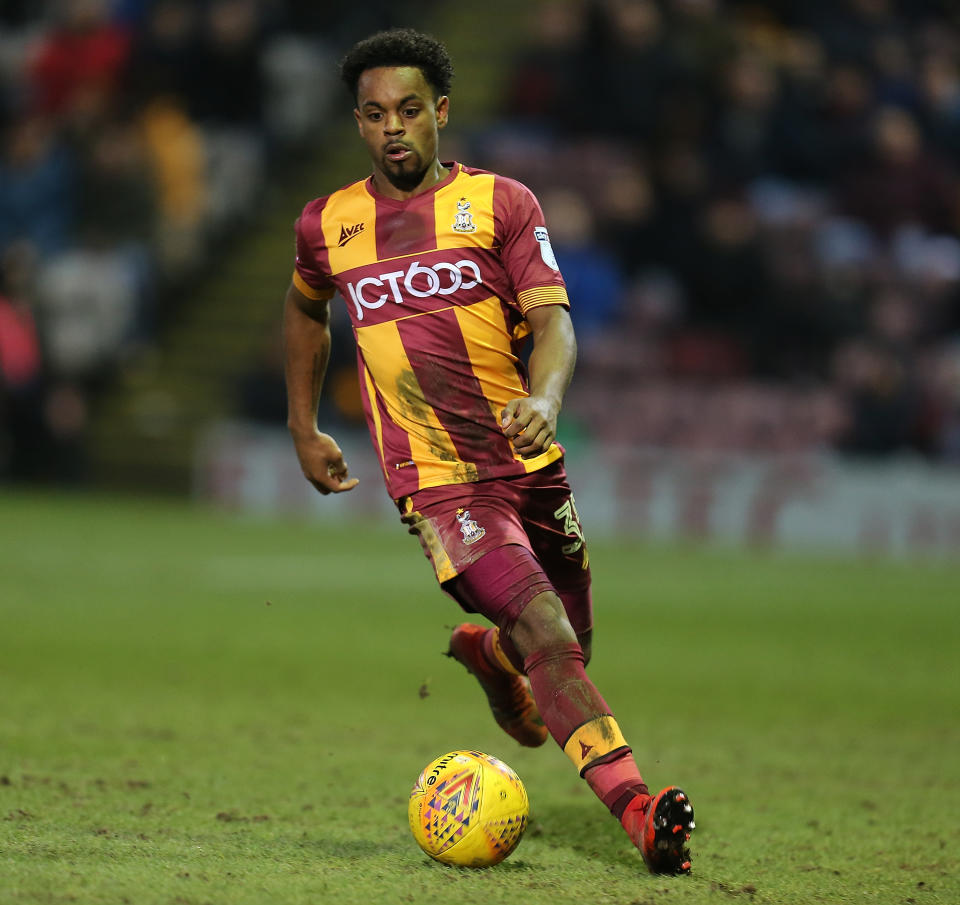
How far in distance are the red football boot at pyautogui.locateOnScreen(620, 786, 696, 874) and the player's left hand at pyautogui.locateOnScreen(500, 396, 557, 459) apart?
0.94m

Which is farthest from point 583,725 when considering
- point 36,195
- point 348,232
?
point 36,195

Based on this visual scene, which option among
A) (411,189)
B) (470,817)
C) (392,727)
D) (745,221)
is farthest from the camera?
(745,221)

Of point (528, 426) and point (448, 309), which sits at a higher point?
point (448, 309)

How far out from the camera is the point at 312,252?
4.98 meters

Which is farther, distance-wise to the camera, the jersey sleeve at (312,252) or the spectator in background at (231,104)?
the spectator in background at (231,104)

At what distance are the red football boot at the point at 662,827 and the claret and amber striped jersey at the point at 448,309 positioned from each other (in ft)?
3.52

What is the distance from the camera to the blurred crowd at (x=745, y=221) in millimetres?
15289

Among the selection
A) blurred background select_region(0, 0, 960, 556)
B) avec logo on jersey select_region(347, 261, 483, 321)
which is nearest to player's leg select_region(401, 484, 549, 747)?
avec logo on jersey select_region(347, 261, 483, 321)

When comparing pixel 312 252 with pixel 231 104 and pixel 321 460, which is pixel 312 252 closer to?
pixel 321 460

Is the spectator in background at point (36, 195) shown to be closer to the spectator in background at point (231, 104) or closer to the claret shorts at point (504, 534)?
the spectator in background at point (231, 104)

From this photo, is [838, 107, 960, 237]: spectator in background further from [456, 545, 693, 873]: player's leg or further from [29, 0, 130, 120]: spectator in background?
[456, 545, 693, 873]: player's leg

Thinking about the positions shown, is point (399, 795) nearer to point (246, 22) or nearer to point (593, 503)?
point (593, 503)

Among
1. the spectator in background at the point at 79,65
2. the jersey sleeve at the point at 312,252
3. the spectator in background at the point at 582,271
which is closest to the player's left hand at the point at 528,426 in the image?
the jersey sleeve at the point at 312,252

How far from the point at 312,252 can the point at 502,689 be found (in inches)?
63.5
